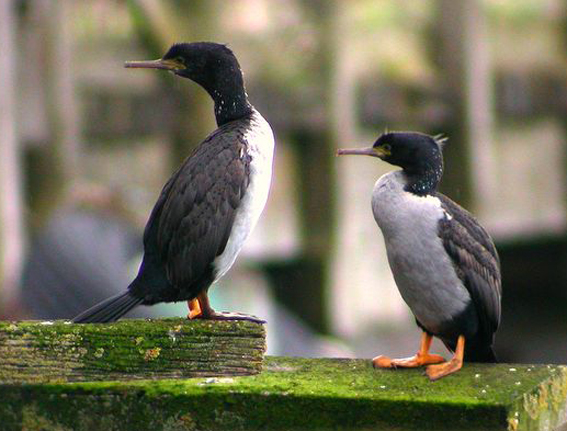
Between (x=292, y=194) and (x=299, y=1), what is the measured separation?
1191 millimetres

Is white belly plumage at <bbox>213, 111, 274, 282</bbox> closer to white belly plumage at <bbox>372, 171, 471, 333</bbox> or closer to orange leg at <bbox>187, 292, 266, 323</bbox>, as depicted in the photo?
orange leg at <bbox>187, 292, 266, 323</bbox>

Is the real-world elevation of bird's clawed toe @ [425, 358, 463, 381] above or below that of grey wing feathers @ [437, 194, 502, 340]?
below

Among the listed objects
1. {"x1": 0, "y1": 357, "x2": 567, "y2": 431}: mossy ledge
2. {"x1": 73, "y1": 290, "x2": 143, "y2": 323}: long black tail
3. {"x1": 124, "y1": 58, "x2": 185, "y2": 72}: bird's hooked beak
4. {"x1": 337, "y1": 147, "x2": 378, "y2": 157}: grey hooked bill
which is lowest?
{"x1": 0, "y1": 357, "x2": 567, "y2": 431}: mossy ledge

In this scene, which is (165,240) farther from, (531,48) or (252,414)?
(531,48)

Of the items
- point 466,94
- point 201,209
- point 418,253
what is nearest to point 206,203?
point 201,209

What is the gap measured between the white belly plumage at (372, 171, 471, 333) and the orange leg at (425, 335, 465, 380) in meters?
0.07

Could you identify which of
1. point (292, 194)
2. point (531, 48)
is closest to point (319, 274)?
point (292, 194)

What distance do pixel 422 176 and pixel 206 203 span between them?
19.0 inches

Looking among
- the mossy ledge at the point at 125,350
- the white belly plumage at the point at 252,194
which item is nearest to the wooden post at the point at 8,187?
the white belly plumage at the point at 252,194

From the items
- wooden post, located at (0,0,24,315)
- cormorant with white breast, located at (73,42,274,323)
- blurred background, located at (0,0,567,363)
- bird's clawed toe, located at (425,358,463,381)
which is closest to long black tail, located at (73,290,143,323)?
cormorant with white breast, located at (73,42,274,323)

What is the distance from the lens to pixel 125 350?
10.6 ft

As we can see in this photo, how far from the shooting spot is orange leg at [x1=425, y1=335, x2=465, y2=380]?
10.9ft

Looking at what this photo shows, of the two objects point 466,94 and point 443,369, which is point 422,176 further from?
point 466,94

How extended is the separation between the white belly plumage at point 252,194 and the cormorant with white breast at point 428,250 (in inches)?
9.7
